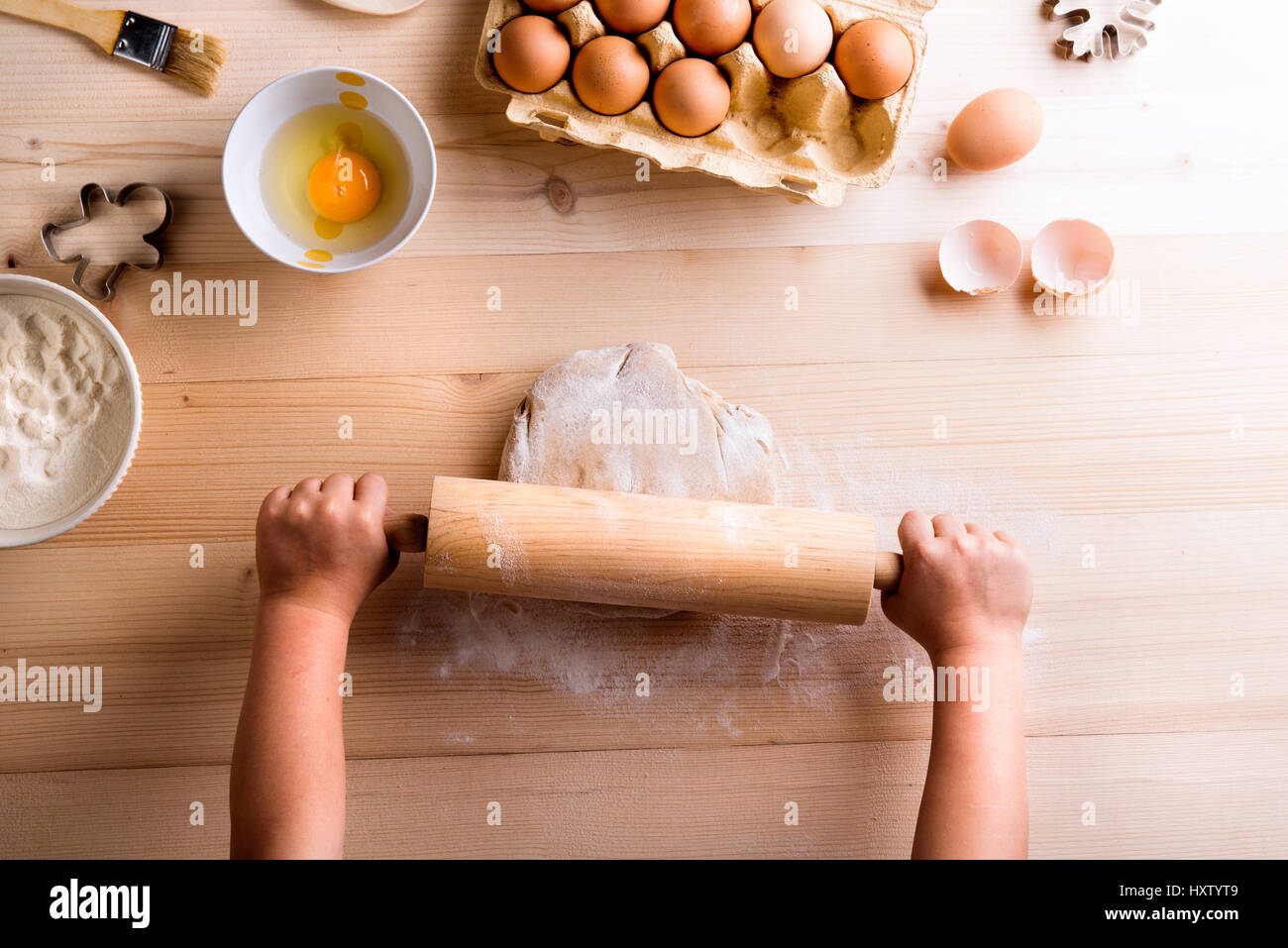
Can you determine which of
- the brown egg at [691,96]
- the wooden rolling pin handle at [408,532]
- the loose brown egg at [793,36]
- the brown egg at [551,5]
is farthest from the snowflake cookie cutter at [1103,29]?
the wooden rolling pin handle at [408,532]

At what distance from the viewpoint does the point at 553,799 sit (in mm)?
926

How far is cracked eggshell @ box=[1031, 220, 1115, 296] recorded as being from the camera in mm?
955

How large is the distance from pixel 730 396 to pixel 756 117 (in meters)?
0.31

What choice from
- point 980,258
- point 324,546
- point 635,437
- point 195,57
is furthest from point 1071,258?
point 195,57

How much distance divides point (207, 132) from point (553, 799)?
2.72ft

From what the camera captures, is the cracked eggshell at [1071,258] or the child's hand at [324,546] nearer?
the child's hand at [324,546]

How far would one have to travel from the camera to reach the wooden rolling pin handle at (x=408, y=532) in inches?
32.7

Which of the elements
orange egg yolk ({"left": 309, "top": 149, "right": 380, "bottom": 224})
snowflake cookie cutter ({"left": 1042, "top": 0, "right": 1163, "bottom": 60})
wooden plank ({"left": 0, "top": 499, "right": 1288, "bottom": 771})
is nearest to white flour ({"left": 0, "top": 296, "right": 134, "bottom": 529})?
wooden plank ({"left": 0, "top": 499, "right": 1288, "bottom": 771})

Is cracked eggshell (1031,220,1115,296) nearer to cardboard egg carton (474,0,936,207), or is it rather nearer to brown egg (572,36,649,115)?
cardboard egg carton (474,0,936,207)

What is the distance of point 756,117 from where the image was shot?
3.10 ft

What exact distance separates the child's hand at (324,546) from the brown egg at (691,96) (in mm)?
487

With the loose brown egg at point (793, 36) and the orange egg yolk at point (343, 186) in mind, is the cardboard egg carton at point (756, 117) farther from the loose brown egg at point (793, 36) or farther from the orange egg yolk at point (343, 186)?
the orange egg yolk at point (343, 186)

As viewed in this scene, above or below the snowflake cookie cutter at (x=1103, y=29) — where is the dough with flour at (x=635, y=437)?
below
